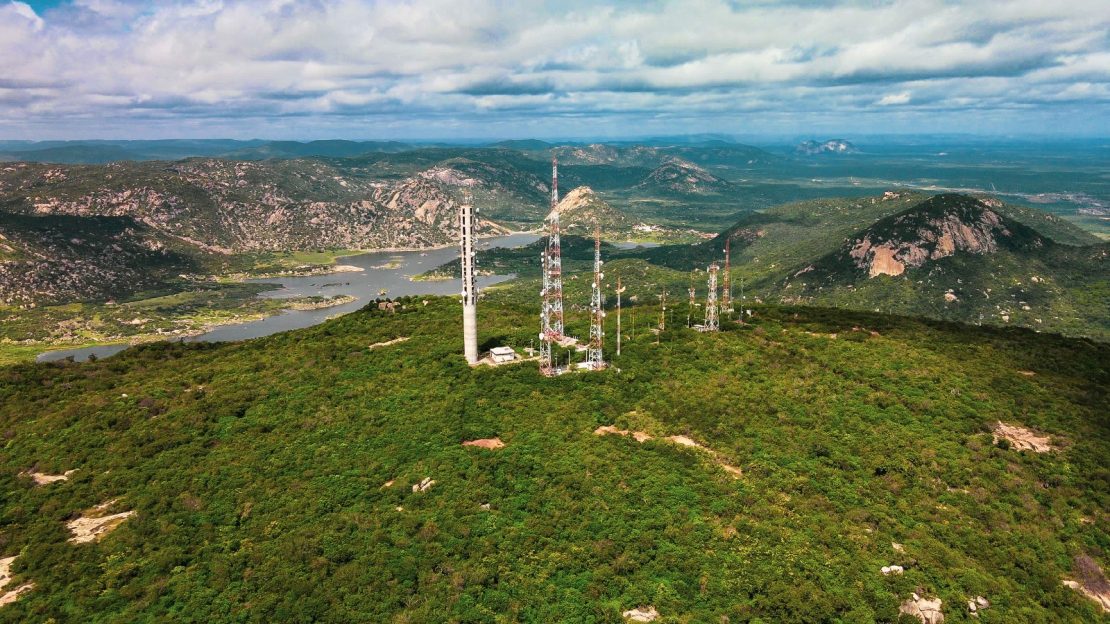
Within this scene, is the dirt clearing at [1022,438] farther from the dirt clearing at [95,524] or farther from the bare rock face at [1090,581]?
the dirt clearing at [95,524]

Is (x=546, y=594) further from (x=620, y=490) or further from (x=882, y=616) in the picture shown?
(x=882, y=616)

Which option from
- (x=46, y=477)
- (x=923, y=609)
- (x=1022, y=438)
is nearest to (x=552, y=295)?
(x=923, y=609)

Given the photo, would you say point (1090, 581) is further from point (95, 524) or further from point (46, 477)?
point (46, 477)

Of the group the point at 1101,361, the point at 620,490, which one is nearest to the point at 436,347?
the point at 620,490

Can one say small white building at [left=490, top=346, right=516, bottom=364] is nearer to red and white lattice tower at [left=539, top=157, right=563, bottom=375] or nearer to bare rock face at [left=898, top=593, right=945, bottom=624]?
red and white lattice tower at [left=539, top=157, right=563, bottom=375]

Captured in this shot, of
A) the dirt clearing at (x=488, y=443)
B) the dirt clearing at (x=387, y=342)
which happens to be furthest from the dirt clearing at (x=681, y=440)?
the dirt clearing at (x=387, y=342)

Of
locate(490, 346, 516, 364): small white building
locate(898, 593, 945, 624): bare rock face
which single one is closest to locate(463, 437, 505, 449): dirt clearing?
locate(490, 346, 516, 364): small white building
